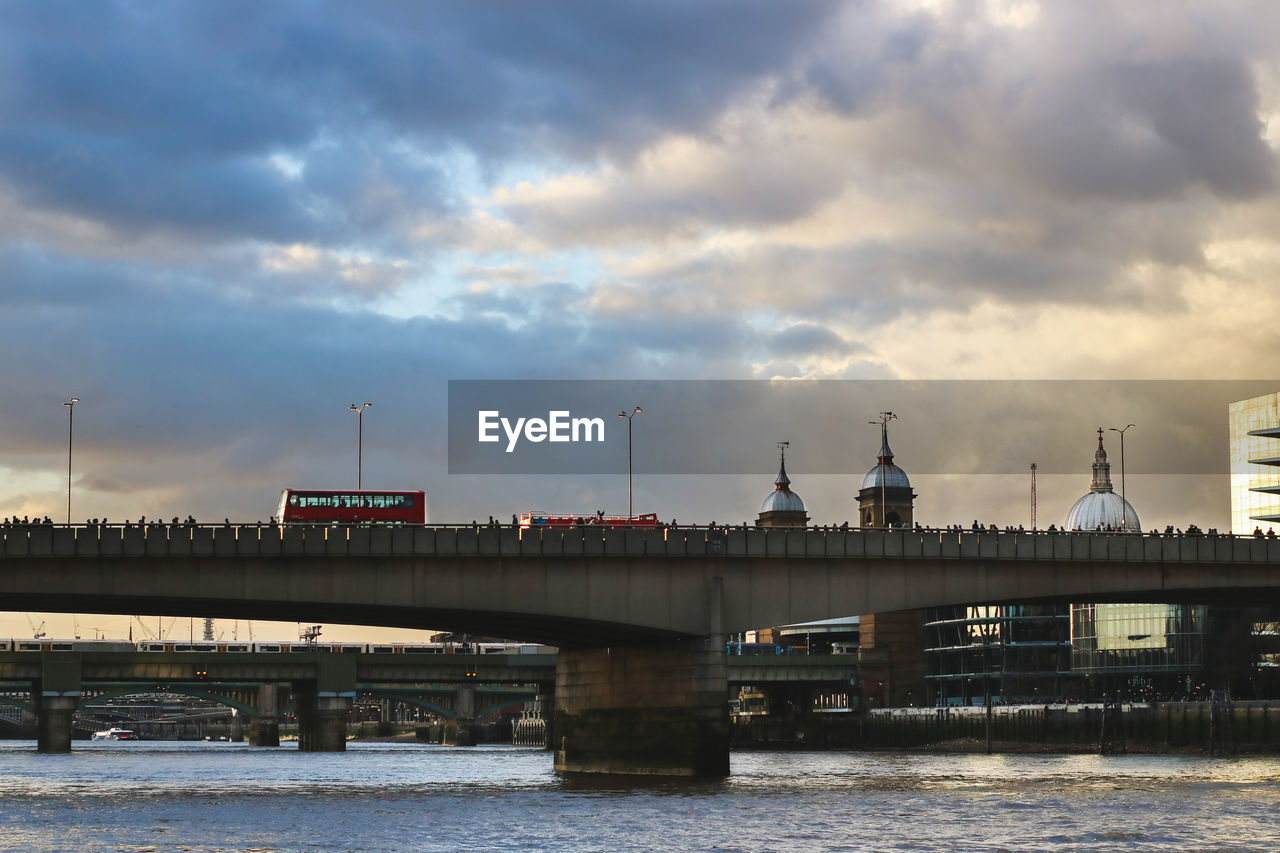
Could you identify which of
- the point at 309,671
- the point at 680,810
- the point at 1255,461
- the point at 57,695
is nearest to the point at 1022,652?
the point at 1255,461

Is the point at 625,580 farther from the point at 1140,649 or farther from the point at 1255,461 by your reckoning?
the point at 1255,461

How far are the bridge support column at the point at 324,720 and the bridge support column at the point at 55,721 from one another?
23.5 meters

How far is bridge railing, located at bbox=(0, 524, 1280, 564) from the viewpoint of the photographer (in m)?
86.8

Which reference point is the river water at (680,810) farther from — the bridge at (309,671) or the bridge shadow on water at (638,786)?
the bridge at (309,671)

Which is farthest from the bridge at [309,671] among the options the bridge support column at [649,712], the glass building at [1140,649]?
the bridge support column at [649,712]

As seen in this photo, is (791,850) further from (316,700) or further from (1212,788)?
(316,700)

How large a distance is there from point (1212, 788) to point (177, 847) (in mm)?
49105

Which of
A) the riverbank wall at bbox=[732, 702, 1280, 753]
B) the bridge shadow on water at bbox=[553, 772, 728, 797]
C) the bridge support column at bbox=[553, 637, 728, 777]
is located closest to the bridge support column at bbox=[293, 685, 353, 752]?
the riverbank wall at bbox=[732, 702, 1280, 753]

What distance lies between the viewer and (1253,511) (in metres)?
196

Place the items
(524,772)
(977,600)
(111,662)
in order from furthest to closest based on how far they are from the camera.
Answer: (111,662)
(524,772)
(977,600)

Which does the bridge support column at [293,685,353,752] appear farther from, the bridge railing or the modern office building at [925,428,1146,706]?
the bridge railing

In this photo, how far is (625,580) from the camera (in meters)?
92.8

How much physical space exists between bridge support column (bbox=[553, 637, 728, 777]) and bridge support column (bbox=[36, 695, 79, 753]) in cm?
8825

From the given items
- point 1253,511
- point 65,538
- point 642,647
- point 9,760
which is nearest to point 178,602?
point 65,538
